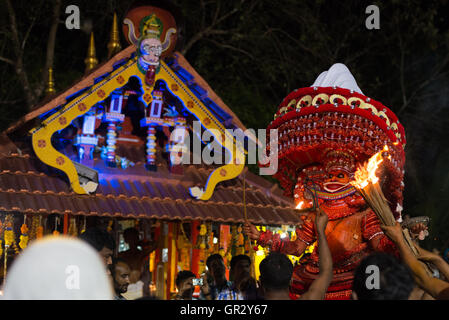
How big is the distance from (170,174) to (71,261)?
4412 mm

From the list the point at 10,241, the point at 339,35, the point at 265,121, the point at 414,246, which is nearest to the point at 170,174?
the point at 10,241

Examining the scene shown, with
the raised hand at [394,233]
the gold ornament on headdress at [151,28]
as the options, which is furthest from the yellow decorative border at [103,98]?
the raised hand at [394,233]

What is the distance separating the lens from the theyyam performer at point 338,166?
6613 millimetres

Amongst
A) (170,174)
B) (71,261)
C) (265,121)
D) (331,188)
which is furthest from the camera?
(265,121)

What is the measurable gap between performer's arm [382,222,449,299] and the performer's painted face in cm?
168

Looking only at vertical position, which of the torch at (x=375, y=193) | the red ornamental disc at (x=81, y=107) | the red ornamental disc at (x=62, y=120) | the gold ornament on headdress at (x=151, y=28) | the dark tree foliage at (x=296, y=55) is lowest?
the torch at (x=375, y=193)

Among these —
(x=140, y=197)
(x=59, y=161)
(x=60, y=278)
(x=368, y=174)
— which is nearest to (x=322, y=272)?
(x=368, y=174)

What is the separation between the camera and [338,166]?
6895 millimetres

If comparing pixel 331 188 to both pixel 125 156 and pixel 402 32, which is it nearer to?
pixel 125 156

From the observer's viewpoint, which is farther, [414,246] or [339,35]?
[339,35]

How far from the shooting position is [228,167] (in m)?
8.72

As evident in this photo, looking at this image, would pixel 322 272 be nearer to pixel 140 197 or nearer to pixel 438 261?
pixel 438 261

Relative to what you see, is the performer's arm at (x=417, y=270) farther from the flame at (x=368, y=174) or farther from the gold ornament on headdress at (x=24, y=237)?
the gold ornament on headdress at (x=24, y=237)

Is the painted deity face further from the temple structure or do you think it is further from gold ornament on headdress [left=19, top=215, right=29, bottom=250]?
gold ornament on headdress [left=19, top=215, right=29, bottom=250]
